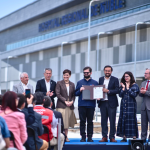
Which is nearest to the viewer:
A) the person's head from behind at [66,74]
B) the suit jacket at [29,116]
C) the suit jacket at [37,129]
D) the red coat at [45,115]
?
the suit jacket at [29,116]

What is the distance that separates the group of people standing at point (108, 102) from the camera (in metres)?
8.66

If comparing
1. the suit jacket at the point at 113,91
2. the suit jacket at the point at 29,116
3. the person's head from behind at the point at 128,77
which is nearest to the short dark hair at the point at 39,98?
the suit jacket at the point at 29,116

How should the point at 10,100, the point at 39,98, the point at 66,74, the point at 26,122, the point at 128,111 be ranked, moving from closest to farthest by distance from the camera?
the point at 10,100
the point at 26,122
the point at 39,98
the point at 128,111
the point at 66,74

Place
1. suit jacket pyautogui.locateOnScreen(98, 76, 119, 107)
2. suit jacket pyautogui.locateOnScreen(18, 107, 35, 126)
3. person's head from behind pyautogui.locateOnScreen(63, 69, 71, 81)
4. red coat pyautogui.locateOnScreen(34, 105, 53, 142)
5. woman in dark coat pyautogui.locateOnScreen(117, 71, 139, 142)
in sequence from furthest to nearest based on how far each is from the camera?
person's head from behind pyautogui.locateOnScreen(63, 69, 71, 81), suit jacket pyautogui.locateOnScreen(98, 76, 119, 107), woman in dark coat pyautogui.locateOnScreen(117, 71, 139, 142), red coat pyautogui.locateOnScreen(34, 105, 53, 142), suit jacket pyautogui.locateOnScreen(18, 107, 35, 126)

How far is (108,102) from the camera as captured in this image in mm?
8883

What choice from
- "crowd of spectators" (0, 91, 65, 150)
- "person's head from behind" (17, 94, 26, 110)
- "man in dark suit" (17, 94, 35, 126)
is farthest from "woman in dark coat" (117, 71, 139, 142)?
"person's head from behind" (17, 94, 26, 110)

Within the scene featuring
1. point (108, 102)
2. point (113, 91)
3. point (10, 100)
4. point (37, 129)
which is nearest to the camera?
point (10, 100)

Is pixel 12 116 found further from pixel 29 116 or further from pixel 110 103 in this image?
pixel 110 103

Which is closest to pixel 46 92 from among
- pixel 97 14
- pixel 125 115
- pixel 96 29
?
pixel 125 115

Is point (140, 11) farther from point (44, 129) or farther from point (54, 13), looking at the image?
Result: point (44, 129)

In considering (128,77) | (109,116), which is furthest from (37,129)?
(128,77)

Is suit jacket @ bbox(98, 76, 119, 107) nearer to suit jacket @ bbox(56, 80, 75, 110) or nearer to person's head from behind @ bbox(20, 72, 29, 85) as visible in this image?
suit jacket @ bbox(56, 80, 75, 110)

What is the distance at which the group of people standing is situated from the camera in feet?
28.4

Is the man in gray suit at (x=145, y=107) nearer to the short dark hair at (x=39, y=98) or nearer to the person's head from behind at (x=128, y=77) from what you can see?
the person's head from behind at (x=128, y=77)
